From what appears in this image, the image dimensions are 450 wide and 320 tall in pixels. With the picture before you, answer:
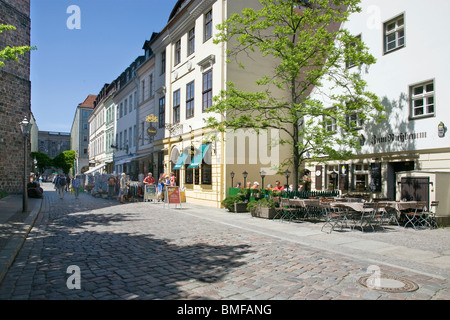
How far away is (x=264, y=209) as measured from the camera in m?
13.5

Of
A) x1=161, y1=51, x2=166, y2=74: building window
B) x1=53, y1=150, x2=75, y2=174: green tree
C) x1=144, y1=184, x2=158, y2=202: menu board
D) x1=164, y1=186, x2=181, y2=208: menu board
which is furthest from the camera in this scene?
x1=53, y1=150, x2=75, y2=174: green tree

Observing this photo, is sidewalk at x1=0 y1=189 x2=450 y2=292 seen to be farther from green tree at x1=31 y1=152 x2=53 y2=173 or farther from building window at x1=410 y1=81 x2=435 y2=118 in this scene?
green tree at x1=31 y1=152 x2=53 y2=173

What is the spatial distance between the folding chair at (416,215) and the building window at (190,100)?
Result: 1365cm

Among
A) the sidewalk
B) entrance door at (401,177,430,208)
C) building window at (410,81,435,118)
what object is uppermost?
building window at (410,81,435,118)

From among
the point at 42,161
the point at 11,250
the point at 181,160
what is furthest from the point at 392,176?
the point at 42,161

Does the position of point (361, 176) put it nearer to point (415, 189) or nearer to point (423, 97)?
point (415, 189)

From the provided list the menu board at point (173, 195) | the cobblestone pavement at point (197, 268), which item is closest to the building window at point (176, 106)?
the menu board at point (173, 195)

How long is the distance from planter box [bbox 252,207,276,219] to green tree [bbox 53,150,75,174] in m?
88.2

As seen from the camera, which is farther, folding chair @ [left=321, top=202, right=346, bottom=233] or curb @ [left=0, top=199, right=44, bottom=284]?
folding chair @ [left=321, top=202, right=346, bottom=233]

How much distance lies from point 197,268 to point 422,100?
459 inches

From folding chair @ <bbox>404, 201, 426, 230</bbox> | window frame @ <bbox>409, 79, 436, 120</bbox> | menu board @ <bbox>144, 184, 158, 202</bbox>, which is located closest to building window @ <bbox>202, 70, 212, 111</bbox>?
menu board @ <bbox>144, 184, 158, 202</bbox>

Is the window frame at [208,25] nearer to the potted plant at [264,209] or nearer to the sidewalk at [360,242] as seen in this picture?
the potted plant at [264,209]

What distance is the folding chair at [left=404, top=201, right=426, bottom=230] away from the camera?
36.6 feet

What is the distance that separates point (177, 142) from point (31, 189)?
10685mm
